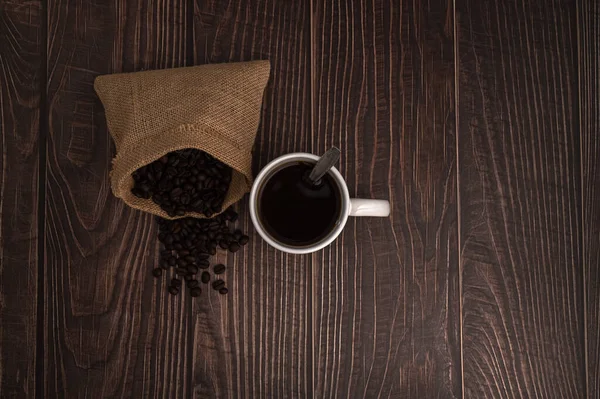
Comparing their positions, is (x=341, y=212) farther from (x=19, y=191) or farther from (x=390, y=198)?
(x=19, y=191)

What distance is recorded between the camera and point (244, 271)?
0.96 meters

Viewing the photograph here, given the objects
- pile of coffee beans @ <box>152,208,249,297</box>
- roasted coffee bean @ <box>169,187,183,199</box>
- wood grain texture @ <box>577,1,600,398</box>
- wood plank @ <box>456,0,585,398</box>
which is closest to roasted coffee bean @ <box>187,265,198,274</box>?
pile of coffee beans @ <box>152,208,249,297</box>

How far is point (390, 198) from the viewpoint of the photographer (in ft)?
3.20

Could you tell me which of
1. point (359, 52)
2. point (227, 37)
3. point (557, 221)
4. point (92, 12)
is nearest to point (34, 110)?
point (92, 12)

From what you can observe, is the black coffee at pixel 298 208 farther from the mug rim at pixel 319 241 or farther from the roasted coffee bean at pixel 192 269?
Answer: the roasted coffee bean at pixel 192 269

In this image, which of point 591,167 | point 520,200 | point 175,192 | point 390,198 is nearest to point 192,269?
point 175,192

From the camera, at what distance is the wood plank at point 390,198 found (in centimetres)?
97

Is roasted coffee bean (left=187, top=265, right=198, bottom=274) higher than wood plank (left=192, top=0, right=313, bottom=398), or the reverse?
roasted coffee bean (left=187, top=265, right=198, bottom=274)

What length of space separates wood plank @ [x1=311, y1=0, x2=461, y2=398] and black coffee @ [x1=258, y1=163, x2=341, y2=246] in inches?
4.1

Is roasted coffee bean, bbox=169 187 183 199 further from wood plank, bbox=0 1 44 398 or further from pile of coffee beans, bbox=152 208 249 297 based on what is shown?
wood plank, bbox=0 1 44 398

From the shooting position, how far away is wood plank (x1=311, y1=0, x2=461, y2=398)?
3.17 feet

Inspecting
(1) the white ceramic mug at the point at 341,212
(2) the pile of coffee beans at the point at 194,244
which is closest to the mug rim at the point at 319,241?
(1) the white ceramic mug at the point at 341,212

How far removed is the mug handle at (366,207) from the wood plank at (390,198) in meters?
0.10

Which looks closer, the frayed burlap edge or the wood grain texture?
the frayed burlap edge
